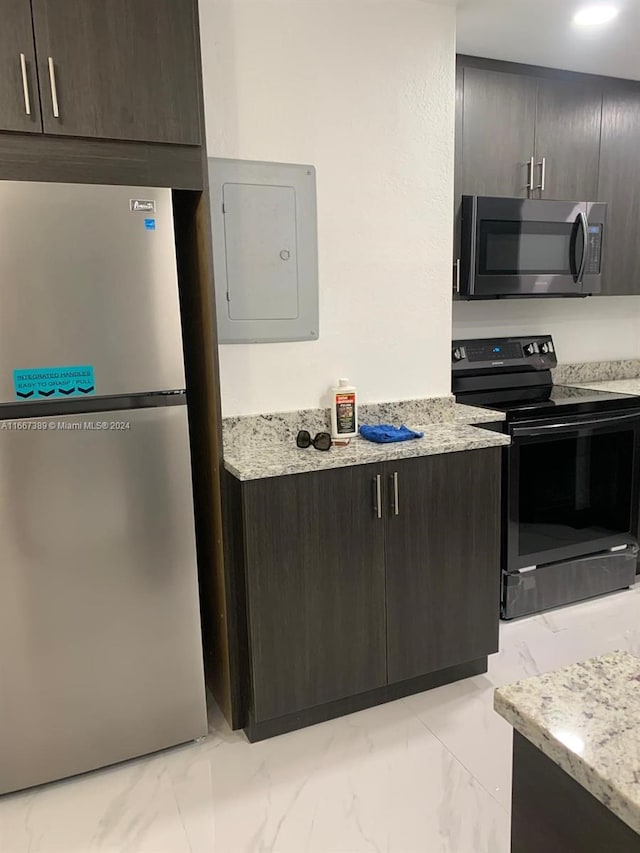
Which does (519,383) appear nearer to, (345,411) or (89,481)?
(345,411)

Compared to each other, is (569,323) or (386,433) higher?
(569,323)

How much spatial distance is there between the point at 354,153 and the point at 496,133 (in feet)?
2.83

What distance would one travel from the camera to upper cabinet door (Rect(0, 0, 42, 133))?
63.1 inches

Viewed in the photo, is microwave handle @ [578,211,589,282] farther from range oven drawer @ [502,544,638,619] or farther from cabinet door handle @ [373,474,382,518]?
cabinet door handle @ [373,474,382,518]

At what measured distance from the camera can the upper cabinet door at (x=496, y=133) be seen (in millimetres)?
2777

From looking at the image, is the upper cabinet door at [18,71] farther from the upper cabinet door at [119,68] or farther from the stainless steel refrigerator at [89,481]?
the stainless steel refrigerator at [89,481]

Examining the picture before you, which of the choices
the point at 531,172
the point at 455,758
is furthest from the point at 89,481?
the point at 531,172

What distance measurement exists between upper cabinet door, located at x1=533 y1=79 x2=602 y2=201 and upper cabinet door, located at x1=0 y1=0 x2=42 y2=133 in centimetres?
219

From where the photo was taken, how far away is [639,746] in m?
0.67

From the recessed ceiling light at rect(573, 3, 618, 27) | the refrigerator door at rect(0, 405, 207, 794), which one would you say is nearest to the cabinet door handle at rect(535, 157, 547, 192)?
the recessed ceiling light at rect(573, 3, 618, 27)

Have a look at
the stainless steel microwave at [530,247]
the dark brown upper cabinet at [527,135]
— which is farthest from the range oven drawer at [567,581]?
the dark brown upper cabinet at [527,135]

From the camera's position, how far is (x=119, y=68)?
1.73m

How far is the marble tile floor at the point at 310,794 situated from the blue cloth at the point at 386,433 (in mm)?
957

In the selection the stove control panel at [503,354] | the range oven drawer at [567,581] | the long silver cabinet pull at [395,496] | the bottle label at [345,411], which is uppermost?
the stove control panel at [503,354]
